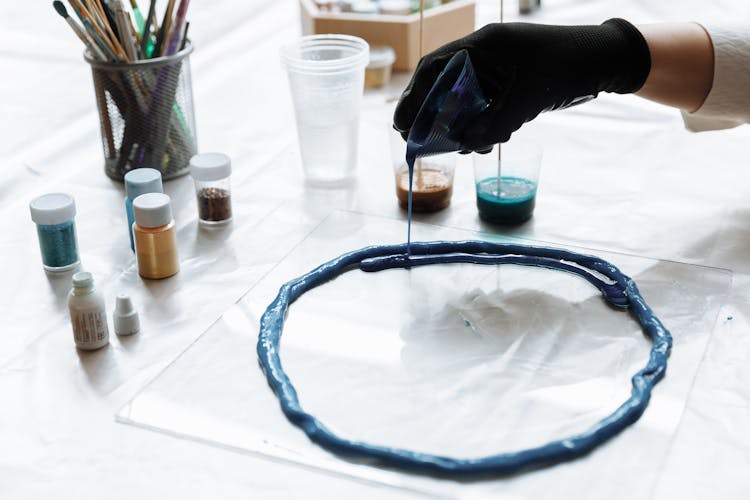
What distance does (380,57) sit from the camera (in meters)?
1.62

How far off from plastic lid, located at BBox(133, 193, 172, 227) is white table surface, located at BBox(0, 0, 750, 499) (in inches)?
3.3

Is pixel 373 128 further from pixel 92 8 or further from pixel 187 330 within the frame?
pixel 187 330

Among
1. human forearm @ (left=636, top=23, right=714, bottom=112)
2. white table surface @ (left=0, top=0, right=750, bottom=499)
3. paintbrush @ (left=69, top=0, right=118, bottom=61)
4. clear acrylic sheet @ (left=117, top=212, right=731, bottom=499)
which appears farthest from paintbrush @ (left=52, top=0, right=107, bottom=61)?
human forearm @ (left=636, top=23, right=714, bottom=112)

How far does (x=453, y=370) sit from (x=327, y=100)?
0.53 m

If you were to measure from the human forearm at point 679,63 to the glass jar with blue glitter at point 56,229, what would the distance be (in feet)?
2.57

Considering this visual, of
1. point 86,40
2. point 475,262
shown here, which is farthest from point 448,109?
point 86,40

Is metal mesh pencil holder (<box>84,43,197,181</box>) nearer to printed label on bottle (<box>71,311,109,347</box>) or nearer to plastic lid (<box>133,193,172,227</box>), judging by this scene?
plastic lid (<box>133,193,172,227</box>)

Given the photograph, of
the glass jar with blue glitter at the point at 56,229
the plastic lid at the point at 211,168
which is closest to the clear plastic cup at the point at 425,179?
the plastic lid at the point at 211,168

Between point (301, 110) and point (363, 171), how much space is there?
15 cm

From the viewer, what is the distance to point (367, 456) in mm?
848

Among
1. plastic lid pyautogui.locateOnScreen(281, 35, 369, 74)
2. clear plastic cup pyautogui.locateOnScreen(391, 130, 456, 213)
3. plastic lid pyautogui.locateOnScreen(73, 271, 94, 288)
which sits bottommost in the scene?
clear plastic cup pyautogui.locateOnScreen(391, 130, 456, 213)

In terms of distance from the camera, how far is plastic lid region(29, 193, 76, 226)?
1.09 metres

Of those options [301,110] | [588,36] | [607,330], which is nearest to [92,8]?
[301,110]

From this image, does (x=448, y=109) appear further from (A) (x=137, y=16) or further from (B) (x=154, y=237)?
(A) (x=137, y=16)
